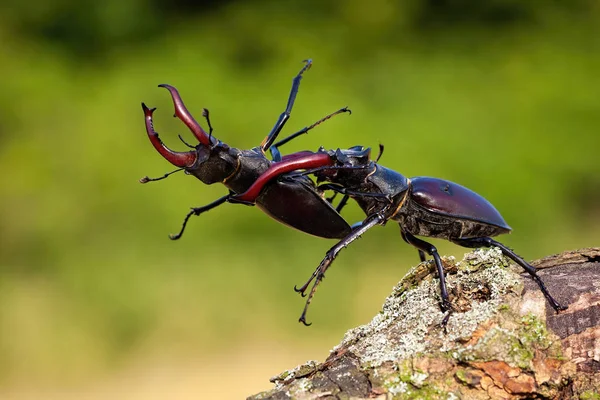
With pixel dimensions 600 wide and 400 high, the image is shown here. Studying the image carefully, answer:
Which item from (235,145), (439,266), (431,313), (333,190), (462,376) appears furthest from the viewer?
(235,145)

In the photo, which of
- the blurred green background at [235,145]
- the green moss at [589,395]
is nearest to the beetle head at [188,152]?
the green moss at [589,395]

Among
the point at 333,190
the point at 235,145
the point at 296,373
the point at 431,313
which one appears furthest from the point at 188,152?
the point at 235,145

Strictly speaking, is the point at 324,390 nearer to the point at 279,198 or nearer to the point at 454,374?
the point at 454,374

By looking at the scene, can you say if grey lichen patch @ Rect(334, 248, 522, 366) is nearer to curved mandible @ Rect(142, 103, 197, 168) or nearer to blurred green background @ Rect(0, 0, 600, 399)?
curved mandible @ Rect(142, 103, 197, 168)

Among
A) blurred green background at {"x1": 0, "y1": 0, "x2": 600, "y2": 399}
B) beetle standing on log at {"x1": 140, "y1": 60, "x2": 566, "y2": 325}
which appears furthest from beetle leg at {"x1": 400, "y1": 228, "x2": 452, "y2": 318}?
blurred green background at {"x1": 0, "y1": 0, "x2": 600, "y2": 399}

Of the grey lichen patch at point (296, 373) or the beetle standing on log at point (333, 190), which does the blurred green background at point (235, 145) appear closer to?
the beetle standing on log at point (333, 190)

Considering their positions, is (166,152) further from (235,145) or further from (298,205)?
(235,145)

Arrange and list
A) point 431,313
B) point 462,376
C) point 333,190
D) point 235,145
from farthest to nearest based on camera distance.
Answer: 1. point 235,145
2. point 333,190
3. point 431,313
4. point 462,376
